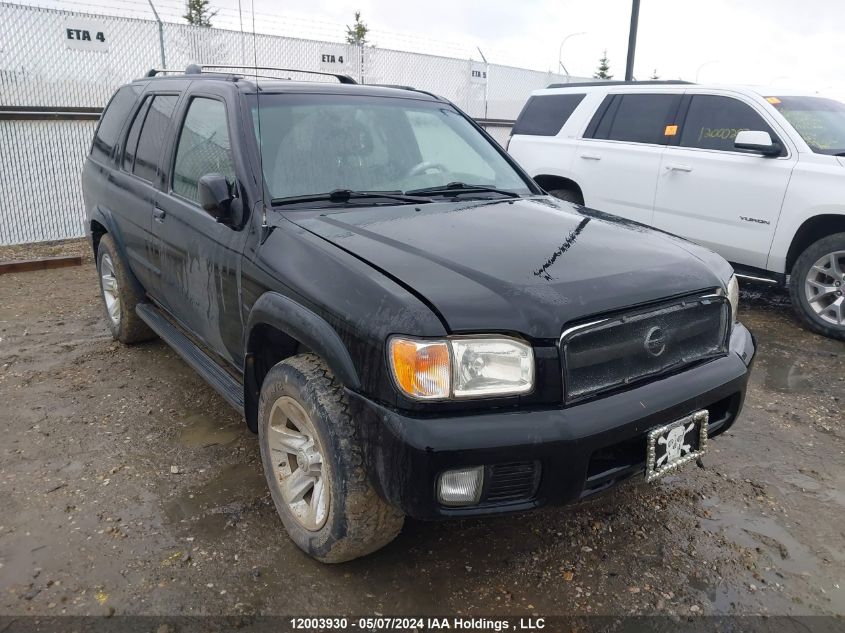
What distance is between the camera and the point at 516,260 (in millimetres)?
2449

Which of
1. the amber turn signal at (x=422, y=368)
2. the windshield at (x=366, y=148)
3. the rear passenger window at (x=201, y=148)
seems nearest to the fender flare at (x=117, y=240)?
the rear passenger window at (x=201, y=148)

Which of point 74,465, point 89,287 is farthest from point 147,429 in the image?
point 89,287

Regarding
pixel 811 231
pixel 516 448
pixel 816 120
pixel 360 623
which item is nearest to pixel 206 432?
pixel 360 623

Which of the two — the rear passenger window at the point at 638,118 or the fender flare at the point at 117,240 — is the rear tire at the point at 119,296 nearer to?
the fender flare at the point at 117,240

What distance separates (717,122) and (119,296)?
511cm

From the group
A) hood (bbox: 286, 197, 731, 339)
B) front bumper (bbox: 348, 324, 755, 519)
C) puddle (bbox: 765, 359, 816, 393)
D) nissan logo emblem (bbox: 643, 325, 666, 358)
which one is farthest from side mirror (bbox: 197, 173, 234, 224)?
puddle (bbox: 765, 359, 816, 393)

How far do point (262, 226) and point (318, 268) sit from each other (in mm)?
497

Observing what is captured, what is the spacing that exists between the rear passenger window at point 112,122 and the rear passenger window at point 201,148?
1.15 metres

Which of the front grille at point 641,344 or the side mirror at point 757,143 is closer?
the front grille at point 641,344

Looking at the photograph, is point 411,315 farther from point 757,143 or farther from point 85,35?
point 85,35

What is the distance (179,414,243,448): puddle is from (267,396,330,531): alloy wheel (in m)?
0.99

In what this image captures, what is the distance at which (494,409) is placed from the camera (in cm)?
213

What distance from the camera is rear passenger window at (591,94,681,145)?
6320 mm

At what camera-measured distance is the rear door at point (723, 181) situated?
5.50 metres
